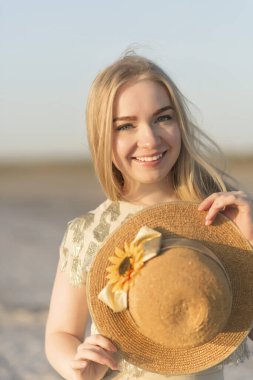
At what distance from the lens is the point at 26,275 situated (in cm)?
1041

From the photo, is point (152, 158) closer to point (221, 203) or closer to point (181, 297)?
point (221, 203)

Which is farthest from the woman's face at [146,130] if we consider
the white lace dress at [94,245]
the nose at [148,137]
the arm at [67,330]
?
the arm at [67,330]

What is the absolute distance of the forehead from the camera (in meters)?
3.00

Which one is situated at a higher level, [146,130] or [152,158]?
[146,130]

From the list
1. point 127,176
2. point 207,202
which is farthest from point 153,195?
point 207,202

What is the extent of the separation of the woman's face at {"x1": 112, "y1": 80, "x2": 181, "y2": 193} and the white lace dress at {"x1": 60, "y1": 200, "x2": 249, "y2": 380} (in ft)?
0.63

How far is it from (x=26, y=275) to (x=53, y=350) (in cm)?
736

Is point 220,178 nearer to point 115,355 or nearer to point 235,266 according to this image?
point 235,266

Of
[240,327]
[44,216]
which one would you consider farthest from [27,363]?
[44,216]

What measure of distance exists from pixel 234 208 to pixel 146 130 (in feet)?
1.35

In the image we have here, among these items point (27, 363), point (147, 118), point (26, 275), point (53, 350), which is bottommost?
point (26, 275)

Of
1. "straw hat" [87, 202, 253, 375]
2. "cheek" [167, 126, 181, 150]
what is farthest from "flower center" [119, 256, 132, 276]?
"cheek" [167, 126, 181, 150]

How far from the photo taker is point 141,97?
3016 millimetres

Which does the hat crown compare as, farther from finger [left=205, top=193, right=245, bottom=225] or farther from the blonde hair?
the blonde hair
